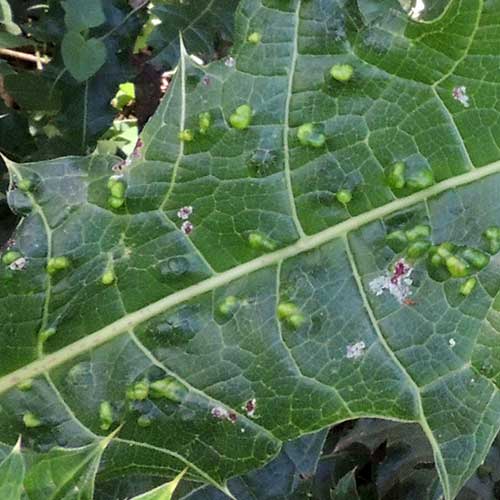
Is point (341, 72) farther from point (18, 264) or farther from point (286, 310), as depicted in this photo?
point (18, 264)

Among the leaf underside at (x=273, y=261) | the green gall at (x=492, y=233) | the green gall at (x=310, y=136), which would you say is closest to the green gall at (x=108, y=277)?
the leaf underside at (x=273, y=261)

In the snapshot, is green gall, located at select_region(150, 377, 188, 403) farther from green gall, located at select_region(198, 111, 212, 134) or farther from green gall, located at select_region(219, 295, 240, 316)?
green gall, located at select_region(198, 111, 212, 134)

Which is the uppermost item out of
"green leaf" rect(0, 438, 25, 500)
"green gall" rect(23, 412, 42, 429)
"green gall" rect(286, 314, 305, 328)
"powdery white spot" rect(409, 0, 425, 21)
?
"powdery white spot" rect(409, 0, 425, 21)

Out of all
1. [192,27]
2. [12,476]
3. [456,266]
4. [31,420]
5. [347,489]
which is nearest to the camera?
[12,476]

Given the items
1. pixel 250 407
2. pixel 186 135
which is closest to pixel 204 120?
pixel 186 135

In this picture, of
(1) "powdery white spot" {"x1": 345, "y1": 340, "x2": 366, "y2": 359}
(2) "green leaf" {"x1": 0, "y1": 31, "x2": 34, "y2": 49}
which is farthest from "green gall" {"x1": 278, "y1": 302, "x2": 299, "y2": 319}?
(2) "green leaf" {"x1": 0, "y1": 31, "x2": 34, "y2": 49}

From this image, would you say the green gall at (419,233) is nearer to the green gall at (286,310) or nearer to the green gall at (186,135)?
the green gall at (286,310)
